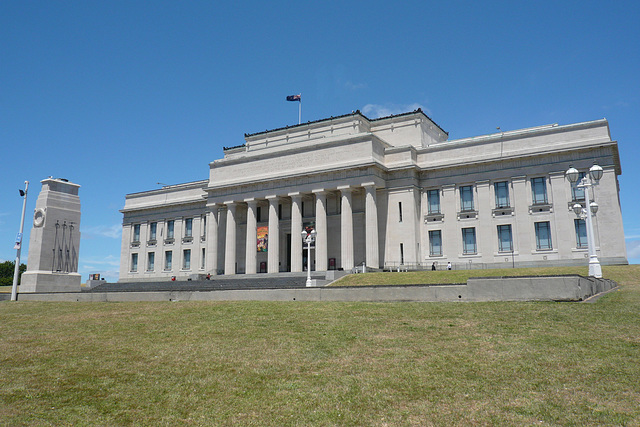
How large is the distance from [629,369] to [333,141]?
47666mm

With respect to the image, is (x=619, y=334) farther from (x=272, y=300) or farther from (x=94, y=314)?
(x=94, y=314)

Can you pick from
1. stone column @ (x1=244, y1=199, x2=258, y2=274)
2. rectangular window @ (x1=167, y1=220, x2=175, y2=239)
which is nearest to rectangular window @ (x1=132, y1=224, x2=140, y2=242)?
rectangular window @ (x1=167, y1=220, x2=175, y2=239)

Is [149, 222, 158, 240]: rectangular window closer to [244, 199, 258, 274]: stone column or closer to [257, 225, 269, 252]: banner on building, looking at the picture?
[244, 199, 258, 274]: stone column

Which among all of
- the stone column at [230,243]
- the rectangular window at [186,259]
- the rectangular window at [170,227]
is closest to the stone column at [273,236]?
the stone column at [230,243]

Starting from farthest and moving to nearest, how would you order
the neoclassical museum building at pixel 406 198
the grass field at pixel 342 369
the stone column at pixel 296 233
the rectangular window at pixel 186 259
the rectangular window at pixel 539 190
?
the rectangular window at pixel 186 259
the stone column at pixel 296 233
the rectangular window at pixel 539 190
the neoclassical museum building at pixel 406 198
the grass field at pixel 342 369

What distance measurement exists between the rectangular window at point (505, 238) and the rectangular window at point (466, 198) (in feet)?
12.7

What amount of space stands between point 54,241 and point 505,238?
1656 inches

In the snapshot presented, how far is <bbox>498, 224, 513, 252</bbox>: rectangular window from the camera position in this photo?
167 feet

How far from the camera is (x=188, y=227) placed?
239 ft

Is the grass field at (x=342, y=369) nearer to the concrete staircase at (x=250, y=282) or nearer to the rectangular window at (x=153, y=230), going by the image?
the concrete staircase at (x=250, y=282)

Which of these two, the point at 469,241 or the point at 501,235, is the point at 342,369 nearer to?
the point at 501,235

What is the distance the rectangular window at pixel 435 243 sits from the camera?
54.3m

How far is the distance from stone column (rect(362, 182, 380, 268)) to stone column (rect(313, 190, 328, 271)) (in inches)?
187

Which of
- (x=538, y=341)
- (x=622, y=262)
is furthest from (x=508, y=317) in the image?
(x=622, y=262)
